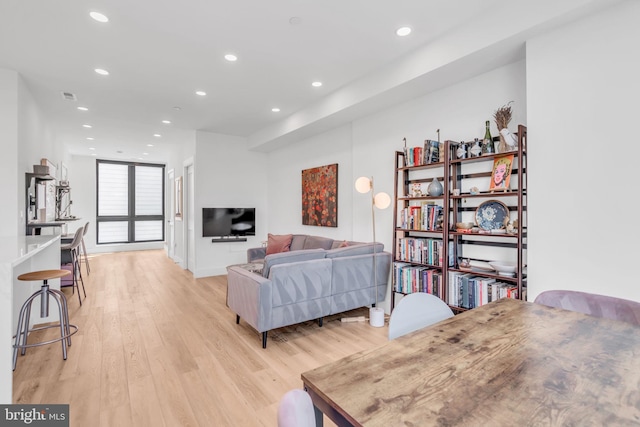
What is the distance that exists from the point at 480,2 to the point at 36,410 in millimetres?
4072

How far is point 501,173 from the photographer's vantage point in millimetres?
2629

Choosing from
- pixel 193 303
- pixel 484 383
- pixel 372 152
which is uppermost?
pixel 372 152

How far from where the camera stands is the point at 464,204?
308 cm

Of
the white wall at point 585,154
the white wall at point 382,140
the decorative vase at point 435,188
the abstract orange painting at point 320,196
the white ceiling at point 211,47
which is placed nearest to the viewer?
the white wall at point 585,154

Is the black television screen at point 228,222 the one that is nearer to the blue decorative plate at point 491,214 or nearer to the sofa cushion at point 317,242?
the sofa cushion at point 317,242

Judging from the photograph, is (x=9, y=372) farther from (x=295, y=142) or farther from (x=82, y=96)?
(x=295, y=142)

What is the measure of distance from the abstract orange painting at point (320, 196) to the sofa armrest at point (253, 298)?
2.00 m

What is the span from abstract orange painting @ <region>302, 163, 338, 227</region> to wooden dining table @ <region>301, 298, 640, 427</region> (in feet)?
11.7

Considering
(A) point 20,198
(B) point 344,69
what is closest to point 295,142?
(B) point 344,69

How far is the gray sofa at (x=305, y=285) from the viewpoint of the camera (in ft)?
9.51

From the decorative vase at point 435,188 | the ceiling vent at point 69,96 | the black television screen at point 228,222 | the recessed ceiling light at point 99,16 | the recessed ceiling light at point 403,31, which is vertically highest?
the recessed ceiling light at point 403,31

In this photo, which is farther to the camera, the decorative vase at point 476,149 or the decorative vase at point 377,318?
the decorative vase at point 377,318

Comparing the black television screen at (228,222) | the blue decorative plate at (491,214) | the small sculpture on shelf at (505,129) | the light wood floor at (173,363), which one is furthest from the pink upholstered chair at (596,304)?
the black television screen at (228,222)

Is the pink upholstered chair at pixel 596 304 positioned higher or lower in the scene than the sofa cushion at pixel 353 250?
lower
